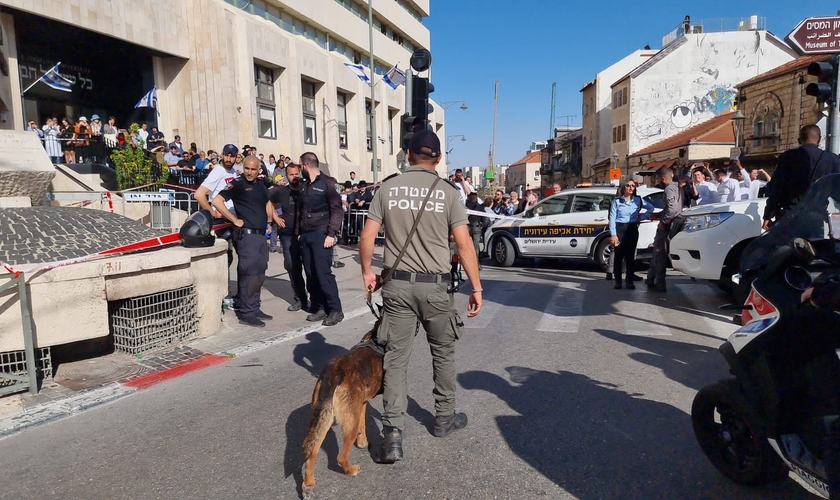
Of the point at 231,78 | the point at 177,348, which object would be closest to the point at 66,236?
the point at 177,348

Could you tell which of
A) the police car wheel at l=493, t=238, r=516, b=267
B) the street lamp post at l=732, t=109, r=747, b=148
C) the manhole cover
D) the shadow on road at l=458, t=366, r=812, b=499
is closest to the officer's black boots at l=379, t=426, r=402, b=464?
the shadow on road at l=458, t=366, r=812, b=499

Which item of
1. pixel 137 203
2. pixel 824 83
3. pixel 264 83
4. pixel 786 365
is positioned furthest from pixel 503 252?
pixel 264 83

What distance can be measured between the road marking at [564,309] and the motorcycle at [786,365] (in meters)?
3.44

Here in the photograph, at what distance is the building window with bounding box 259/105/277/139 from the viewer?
80.4 ft

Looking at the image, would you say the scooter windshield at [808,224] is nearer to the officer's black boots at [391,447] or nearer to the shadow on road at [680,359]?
the shadow on road at [680,359]

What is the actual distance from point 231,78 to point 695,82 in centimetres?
3295

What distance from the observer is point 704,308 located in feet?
24.7

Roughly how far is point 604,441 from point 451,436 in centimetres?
96

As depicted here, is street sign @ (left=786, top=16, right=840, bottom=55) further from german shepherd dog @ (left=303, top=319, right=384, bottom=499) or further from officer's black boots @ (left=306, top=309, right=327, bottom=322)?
officer's black boots @ (left=306, top=309, right=327, bottom=322)

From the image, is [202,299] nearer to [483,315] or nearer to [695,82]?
[483,315]

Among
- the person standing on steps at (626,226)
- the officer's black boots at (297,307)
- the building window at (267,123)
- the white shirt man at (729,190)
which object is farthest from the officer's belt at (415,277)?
the building window at (267,123)

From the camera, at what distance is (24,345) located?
14.6 ft

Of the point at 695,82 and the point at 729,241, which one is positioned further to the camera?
the point at 695,82

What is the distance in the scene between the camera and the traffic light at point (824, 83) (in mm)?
6352
